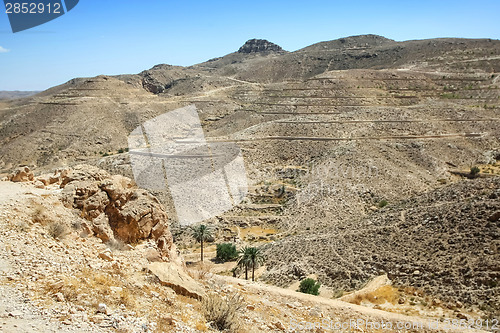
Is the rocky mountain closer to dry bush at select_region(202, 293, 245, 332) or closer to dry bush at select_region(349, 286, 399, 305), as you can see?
dry bush at select_region(349, 286, 399, 305)

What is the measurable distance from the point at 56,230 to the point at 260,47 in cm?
19023

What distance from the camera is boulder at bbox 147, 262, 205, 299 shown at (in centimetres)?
852

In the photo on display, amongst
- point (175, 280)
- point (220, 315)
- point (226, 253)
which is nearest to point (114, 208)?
point (175, 280)

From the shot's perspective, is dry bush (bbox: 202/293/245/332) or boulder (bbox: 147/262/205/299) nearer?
dry bush (bbox: 202/293/245/332)

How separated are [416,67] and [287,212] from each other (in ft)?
213

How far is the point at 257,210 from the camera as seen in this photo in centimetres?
3609

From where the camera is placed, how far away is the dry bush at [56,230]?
845 centimetres

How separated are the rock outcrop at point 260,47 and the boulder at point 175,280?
610 ft

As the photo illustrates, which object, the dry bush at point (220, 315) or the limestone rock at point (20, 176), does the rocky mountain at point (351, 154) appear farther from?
the limestone rock at point (20, 176)

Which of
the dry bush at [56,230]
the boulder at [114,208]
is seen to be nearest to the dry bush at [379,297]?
the boulder at [114,208]

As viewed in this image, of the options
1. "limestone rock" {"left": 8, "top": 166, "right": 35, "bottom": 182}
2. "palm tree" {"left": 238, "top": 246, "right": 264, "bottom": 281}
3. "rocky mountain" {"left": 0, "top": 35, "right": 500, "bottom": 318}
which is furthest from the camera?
"palm tree" {"left": 238, "top": 246, "right": 264, "bottom": 281}

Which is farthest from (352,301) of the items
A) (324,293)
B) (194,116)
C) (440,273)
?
(194,116)

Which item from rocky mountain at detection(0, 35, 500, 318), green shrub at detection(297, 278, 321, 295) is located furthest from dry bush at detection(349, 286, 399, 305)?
green shrub at detection(297, 278, 321, 295)

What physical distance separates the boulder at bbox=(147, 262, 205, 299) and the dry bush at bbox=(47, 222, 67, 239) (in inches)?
80.3
